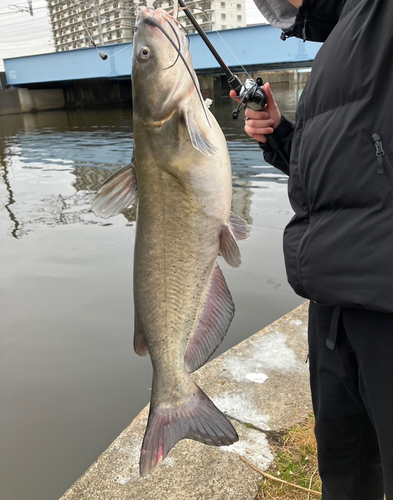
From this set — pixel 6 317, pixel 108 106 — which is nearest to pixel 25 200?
pixel 6 317

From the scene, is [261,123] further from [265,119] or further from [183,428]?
[183,428]

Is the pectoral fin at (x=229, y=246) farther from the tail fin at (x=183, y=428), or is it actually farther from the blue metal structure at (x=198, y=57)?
→ the blue metal structure at (x=198, y=57)

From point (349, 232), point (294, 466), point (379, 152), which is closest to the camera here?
point (379, 152)

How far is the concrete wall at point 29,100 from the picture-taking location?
35.3 meters


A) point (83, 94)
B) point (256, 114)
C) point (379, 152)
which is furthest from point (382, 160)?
point (83, 94)

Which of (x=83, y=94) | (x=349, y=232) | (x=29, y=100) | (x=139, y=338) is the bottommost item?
(x=83, y=94)

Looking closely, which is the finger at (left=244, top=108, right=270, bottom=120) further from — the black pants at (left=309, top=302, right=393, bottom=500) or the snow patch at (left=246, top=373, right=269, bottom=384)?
the snow patch at (left=246, top=373, right=269, bottom=384)

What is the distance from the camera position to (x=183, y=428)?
1773 millimetres

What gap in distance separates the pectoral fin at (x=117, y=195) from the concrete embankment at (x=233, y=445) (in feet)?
5.62

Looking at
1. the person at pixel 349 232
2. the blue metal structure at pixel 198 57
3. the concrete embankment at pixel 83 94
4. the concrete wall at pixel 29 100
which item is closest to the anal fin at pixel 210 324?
the person at pixel 349 232

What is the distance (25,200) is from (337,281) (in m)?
9.59

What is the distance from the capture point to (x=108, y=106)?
41844mm

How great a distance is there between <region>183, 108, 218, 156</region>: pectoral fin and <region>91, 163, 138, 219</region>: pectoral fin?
0.32 metres

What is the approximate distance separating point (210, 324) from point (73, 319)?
3.49 metres
